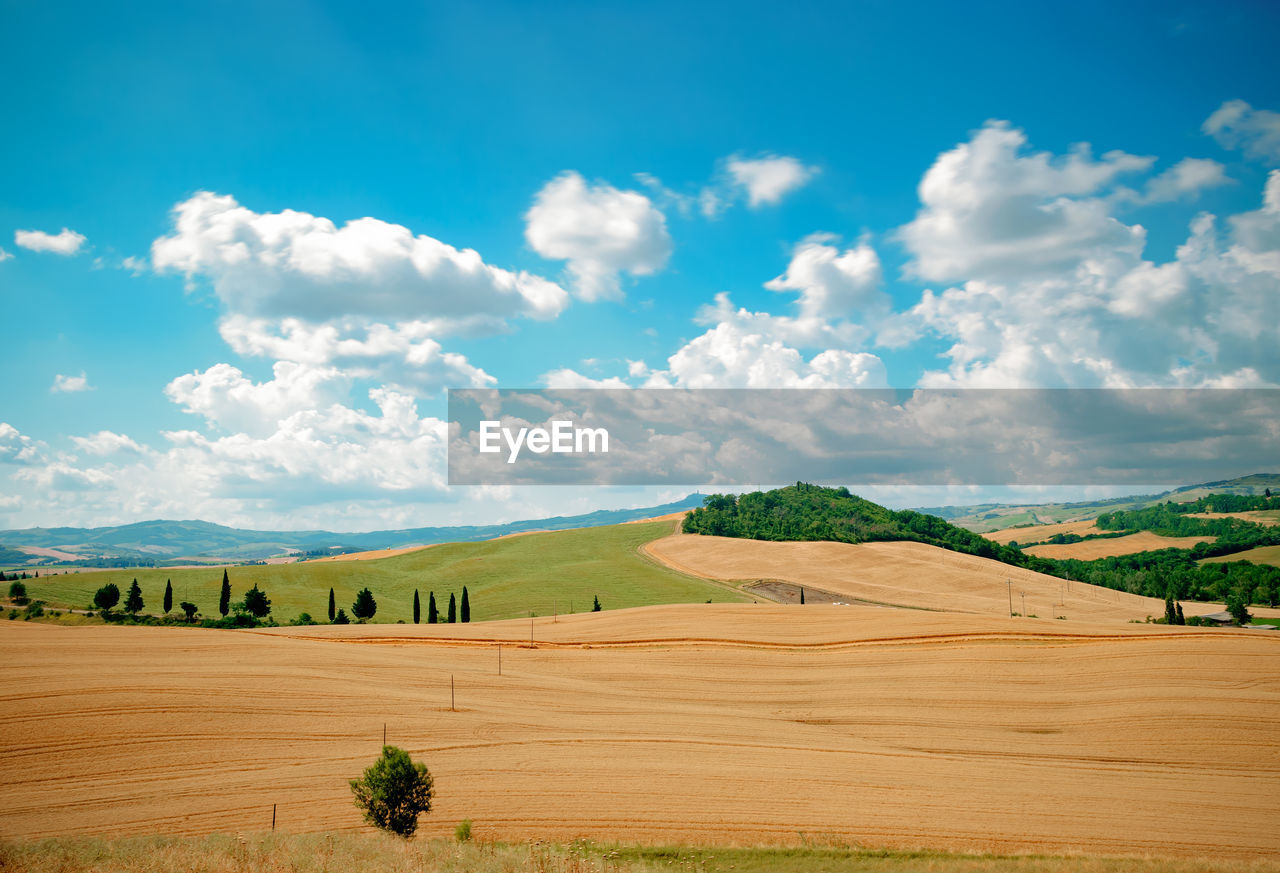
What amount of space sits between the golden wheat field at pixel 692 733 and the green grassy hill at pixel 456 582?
138ft

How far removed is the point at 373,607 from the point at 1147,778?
3159 inches

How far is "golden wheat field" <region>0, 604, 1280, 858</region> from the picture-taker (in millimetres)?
24422

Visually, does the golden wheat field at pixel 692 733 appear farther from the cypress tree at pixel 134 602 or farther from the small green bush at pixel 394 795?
the cypress tree at pixel 134 602

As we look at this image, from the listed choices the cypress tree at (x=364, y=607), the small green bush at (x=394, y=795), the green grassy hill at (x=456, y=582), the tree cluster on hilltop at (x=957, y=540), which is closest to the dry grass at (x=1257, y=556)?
the tree cluster on hilltop at (x=957, y=540)

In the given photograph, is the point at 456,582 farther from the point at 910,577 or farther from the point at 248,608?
the point at 910,577

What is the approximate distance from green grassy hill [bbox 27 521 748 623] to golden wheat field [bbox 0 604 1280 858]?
42183mm

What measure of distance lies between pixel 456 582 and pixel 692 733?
8206 centimetres

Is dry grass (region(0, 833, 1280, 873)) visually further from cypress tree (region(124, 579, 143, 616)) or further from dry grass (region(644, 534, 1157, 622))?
cypress tree (region(124, 579, 143, 616))

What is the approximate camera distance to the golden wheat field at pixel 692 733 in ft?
80.1

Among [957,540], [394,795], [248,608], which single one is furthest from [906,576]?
[394,795]

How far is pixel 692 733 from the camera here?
34312 mm

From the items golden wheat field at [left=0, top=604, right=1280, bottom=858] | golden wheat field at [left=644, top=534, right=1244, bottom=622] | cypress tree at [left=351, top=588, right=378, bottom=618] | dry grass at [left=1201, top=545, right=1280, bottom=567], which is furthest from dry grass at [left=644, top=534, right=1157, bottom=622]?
dry grass at [left=1201, top=545, right=1280, bottom=567]

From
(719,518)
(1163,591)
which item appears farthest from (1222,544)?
(719,518)

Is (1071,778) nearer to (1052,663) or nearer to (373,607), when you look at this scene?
(1052,663)
